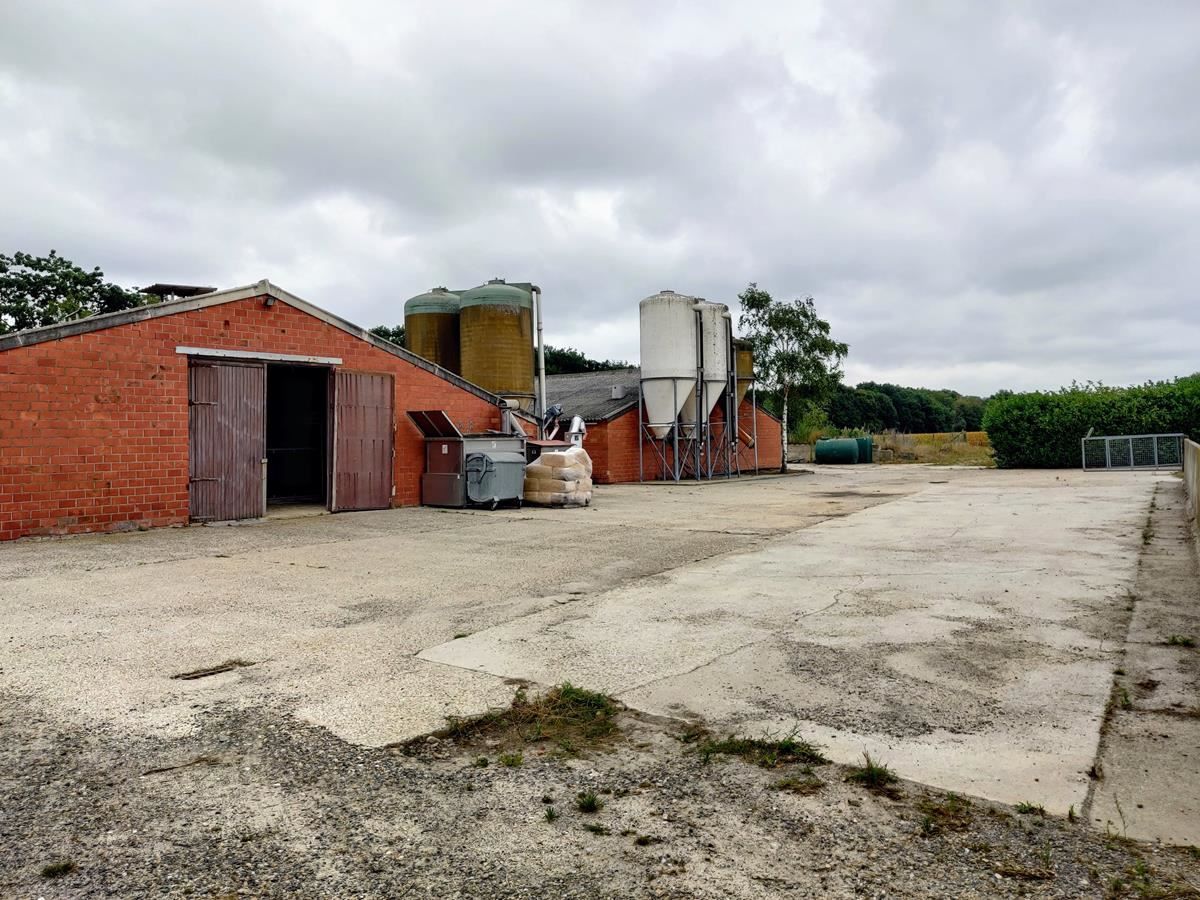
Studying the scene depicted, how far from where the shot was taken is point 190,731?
3.65 m

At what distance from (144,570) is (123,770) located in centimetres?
566

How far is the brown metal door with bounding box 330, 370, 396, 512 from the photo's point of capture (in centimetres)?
1450

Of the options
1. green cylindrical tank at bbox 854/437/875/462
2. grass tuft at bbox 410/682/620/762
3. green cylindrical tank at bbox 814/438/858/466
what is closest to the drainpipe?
grass tuft at bbox 410/682/620/762

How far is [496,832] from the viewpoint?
2707mm

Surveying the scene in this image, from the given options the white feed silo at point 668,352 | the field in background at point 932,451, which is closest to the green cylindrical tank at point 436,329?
the white feed silo at point 668,352

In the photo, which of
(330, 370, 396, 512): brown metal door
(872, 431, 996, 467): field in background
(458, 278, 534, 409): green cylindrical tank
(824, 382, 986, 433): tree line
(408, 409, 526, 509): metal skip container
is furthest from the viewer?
(824, 382, 986, 433): tree line

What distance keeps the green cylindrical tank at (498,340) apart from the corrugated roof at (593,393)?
4531 millimetres

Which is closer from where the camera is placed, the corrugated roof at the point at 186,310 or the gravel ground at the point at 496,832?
the gravel ground at the point at 496,832

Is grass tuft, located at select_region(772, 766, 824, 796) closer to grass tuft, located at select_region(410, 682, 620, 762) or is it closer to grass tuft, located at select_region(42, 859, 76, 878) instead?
grass tuft, located at select_region(410, 682, 620, 762)

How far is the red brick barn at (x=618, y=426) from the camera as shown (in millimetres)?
24812

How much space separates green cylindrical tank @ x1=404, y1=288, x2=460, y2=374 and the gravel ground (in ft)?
63.0

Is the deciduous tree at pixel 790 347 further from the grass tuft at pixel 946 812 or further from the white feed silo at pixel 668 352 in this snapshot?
the grass tuft at pixel 946 812

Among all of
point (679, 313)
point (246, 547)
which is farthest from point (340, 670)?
point (679, 313)

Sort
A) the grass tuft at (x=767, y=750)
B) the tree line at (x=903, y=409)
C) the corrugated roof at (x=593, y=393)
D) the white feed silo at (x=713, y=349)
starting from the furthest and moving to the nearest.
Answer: the tree line at (x=903, y=409)
the white feed silo at (x=713, y=349)
the corrugated roof at (x=593, y=393)
the grass tuft at (x=767, y=750)
